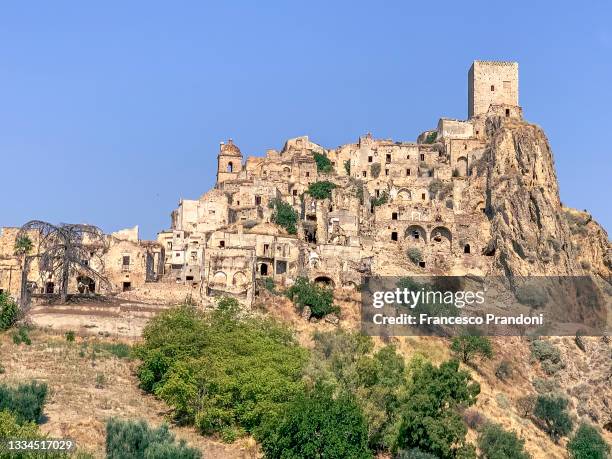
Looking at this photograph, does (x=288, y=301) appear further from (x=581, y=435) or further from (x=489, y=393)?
(x=581, y=435)

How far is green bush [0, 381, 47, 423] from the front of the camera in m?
40.3

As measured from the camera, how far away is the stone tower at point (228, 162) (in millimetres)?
93312

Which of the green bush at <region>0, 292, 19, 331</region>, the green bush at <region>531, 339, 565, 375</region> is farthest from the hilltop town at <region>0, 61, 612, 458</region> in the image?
the green bush at <region>0, 292, 19, 331</region>

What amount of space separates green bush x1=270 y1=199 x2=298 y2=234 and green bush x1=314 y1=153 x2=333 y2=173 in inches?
496

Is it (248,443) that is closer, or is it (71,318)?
(248,443)

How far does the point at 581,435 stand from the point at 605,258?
31.5 meters

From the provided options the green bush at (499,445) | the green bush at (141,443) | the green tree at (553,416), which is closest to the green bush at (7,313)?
the green bush at (141,443)

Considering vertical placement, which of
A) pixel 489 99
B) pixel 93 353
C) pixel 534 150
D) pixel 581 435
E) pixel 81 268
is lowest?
pixel 581 435

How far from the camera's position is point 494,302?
253 feet

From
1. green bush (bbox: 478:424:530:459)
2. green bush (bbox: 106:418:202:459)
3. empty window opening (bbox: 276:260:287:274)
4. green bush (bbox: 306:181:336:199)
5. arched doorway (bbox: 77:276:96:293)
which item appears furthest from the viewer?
green bush (bbox: 306:181:336:199)

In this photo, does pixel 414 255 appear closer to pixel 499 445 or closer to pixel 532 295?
pixel 532 295

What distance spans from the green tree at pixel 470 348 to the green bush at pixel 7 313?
88.2 feet

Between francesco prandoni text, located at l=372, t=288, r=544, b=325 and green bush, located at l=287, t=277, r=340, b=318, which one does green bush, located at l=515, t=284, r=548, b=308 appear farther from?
green bush, located at l=287, t=277, r=340, b=318

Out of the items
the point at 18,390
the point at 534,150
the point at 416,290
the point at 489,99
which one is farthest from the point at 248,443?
the point at 489,99
